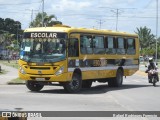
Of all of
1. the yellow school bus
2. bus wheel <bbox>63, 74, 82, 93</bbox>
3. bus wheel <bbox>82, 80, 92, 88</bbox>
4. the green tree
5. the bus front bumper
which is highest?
the green tree

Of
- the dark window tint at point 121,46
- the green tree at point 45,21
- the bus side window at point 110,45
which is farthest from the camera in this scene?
the green tree at point 45,21

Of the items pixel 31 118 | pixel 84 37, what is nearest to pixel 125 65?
pixel 84 37

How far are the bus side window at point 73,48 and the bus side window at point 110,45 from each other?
12.2ft

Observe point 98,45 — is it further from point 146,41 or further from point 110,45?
point 146,41

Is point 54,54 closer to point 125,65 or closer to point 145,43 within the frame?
point 125,65

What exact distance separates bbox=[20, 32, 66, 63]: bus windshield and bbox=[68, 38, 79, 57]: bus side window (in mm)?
361

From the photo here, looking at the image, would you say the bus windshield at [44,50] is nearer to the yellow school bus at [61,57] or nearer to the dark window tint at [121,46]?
the yellow school bus at [61,57]

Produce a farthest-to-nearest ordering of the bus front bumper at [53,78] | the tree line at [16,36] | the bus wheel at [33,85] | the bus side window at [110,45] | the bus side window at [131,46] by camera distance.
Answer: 1. the tree line at [16,36]
2. the bus side window at [131,46]
3. the bus side window at [110,45]
4. the bus wheel at [33,85]
5. the bus front bumper at [53,78]

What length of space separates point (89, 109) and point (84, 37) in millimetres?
8315

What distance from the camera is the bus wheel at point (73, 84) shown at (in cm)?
2195

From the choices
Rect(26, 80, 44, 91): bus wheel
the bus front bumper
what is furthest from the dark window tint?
the bus front bumper

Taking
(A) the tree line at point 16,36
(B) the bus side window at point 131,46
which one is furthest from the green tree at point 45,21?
(B) the bus side window at point 131,46

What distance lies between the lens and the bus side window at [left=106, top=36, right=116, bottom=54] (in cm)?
2578

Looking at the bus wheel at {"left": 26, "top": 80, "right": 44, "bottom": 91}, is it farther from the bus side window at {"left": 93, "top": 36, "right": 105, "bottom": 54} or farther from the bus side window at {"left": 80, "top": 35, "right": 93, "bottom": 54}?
the bus side window at {"left": 93, "top": 36, "right": 105, "bottom": 54}
